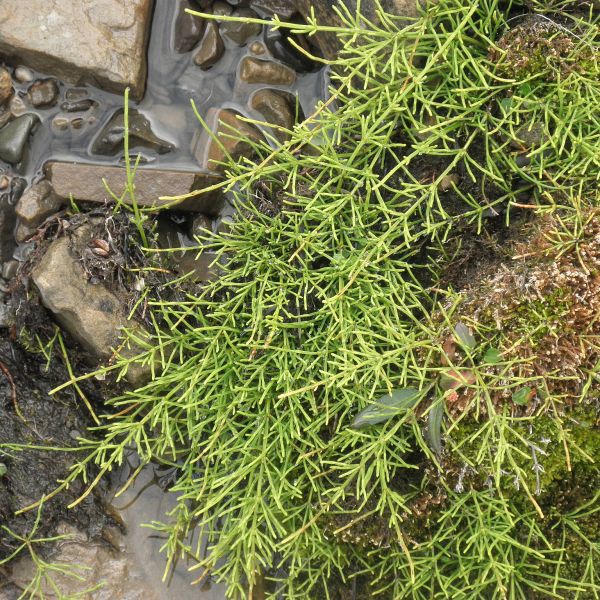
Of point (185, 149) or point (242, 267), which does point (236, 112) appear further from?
point (242, 267)

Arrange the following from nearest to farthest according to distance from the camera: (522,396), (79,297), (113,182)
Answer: (522,396), (79,297), (113,182)

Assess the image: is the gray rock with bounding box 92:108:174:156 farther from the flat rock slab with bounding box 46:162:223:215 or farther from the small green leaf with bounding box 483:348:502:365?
the small green leaf with bounding box 483:348:502:365

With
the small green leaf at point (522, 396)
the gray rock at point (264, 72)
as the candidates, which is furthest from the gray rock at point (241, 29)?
the small green leaf at point (522, 396)

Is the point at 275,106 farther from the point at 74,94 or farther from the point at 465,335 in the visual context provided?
the point at 465,335

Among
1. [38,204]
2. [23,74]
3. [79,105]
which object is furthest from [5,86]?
[38,204]

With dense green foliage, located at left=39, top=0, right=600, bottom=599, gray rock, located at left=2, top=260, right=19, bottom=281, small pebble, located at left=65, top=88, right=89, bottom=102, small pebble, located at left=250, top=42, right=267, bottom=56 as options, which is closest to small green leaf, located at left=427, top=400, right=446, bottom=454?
dense green foliage, located at left=39, top=0, right=600, bottom=599

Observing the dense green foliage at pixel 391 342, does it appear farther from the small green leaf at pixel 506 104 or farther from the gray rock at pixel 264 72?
the gray rock at pixel 264 72
